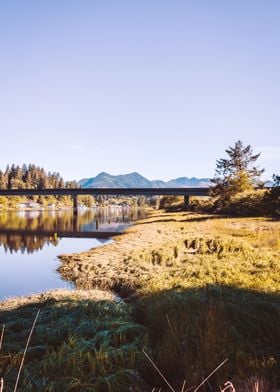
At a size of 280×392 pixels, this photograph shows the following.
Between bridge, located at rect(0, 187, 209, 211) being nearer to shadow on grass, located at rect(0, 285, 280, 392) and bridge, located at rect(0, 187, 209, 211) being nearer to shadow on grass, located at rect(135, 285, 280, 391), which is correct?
shadow on grass, located at rect(135, 285, 280, 391)

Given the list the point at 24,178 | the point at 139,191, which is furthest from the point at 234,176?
the point at 24,178

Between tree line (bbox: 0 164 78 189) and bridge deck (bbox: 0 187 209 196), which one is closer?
bridge deck (bbox: 0 187 209 196)

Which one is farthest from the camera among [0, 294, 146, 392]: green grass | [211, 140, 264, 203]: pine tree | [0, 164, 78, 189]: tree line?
[0, 164, 78, 189]: tree line


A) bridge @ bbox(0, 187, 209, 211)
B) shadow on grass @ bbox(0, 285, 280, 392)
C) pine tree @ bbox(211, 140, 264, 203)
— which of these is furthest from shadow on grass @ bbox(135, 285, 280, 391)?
bridge @ bbox(0, 187, 209, 211)

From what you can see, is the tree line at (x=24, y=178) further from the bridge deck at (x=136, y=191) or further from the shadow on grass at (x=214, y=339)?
the shadow on grass at (x=214, y=339)

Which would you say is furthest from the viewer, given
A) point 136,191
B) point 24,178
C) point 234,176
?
point 24,178

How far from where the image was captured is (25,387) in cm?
568

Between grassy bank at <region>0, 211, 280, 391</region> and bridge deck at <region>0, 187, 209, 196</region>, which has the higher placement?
bridge deck at <region>0, 187, 209, 196</region>

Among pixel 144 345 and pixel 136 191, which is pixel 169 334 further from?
pixel 136 191

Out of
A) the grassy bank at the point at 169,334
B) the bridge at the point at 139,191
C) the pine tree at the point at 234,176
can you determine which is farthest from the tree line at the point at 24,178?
the grassy bank at the point at 169,334

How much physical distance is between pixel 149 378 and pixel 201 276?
7.92 metres

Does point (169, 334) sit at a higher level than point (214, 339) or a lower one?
lower

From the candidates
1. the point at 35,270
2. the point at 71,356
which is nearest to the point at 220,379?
the point at 71,356

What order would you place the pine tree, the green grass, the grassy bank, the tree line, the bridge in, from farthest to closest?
the tree line, the bridge, the pine tree, the grassy bank, the green grass
